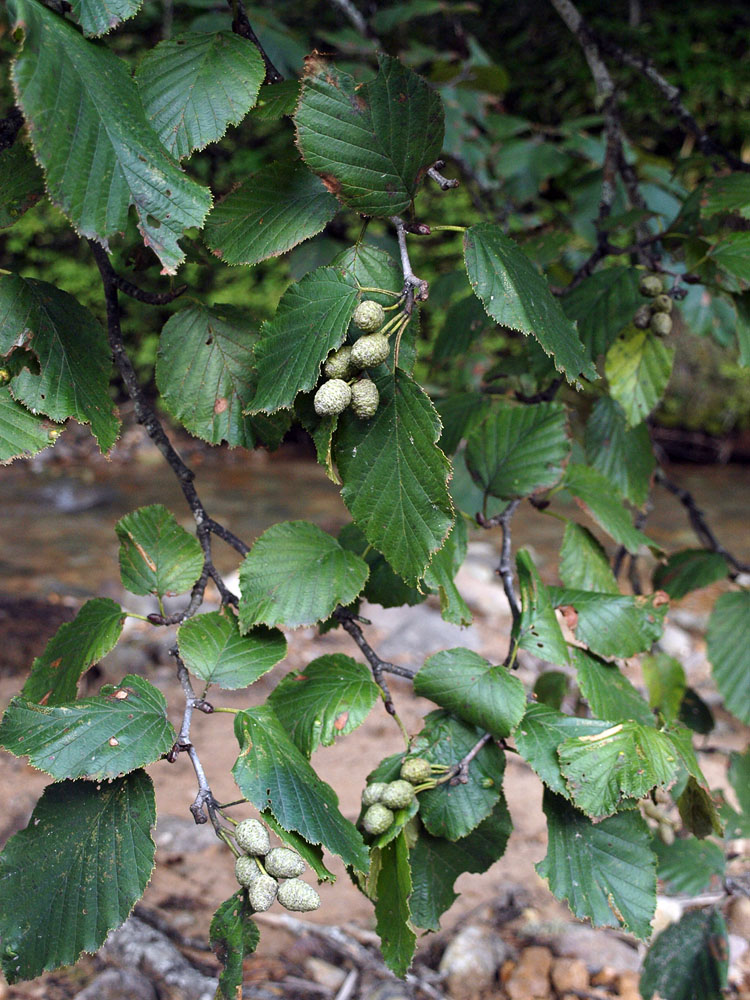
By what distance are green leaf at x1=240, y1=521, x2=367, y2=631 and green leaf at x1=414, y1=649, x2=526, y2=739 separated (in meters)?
0.12

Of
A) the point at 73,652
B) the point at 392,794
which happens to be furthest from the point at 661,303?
the point at 73,652

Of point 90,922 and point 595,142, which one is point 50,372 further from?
point 595,142

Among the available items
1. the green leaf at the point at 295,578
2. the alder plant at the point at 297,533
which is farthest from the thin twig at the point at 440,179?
the green leaf at the point at 295,578

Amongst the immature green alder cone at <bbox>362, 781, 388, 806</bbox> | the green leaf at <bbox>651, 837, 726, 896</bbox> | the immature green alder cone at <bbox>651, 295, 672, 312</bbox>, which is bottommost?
the green leaf at <bbox>651, 837, 726, 896</bbox>

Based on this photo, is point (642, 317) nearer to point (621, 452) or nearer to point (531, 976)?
point (621, 452)

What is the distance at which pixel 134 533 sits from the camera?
0.88 meters

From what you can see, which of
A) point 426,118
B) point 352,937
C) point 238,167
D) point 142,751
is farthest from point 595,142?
point 238,167

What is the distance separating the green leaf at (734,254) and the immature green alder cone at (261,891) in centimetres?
78

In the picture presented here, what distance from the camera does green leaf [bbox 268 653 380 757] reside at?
0.79m

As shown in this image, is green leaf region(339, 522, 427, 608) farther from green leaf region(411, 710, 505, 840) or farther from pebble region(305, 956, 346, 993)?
pebble region(305, 956, 346, 993)

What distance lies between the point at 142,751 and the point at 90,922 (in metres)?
0.15

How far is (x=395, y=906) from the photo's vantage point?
0.72 meters

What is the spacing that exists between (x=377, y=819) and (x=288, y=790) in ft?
0.37

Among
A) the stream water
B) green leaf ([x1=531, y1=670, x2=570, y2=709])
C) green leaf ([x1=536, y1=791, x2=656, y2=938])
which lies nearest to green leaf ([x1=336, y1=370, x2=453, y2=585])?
green leaf ([x1=536, y1=791, x2=656, y2=938])
